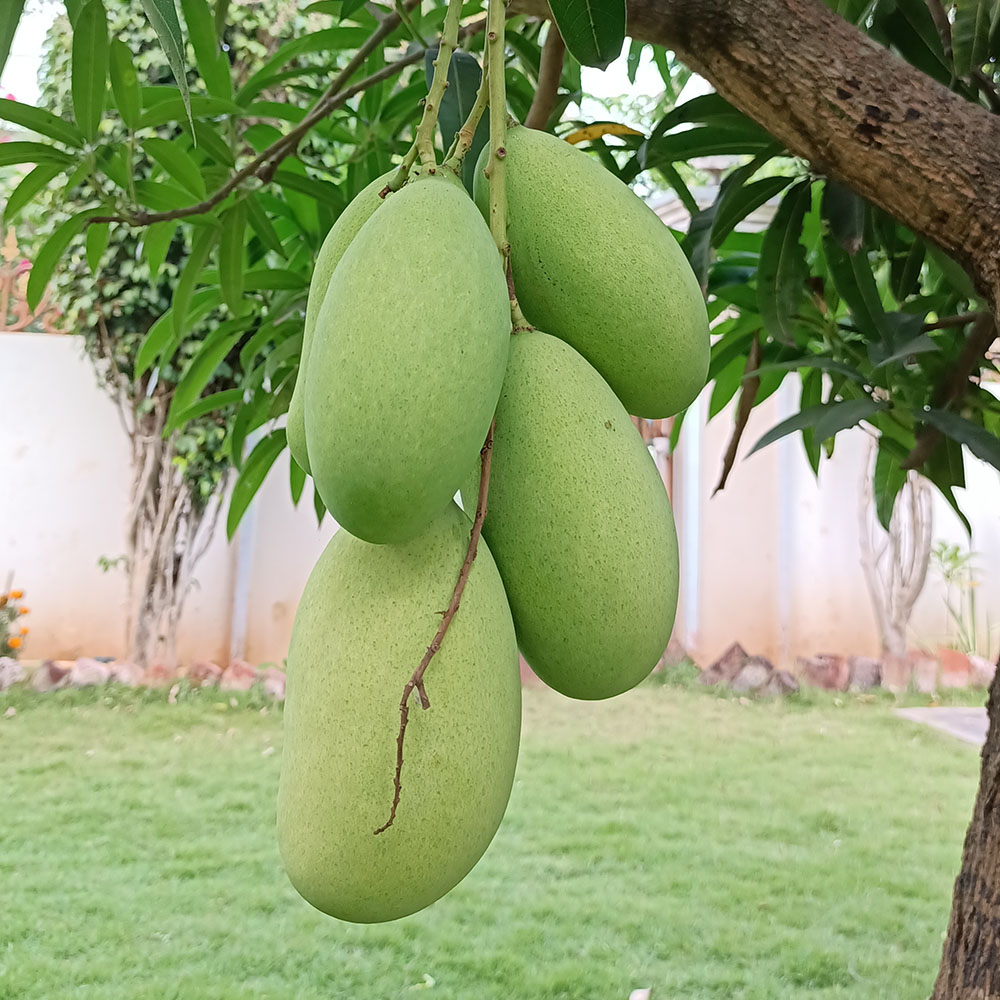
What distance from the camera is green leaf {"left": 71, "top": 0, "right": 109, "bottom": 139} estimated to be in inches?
27.2

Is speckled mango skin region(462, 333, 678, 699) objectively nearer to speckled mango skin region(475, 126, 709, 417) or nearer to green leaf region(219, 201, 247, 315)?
speckled mango skin region(475, 126, 709, 417)

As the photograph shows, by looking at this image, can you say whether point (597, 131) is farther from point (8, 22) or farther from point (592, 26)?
point (8, 22)

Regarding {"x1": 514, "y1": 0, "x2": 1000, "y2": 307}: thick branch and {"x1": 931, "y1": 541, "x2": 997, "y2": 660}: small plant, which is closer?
{"x1": 514, "y1": 0, "x2": 1000, "y2": 307}: thick branch

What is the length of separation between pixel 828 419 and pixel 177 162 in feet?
1.99

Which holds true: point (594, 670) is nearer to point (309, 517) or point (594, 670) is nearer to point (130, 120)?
point (130, 120)

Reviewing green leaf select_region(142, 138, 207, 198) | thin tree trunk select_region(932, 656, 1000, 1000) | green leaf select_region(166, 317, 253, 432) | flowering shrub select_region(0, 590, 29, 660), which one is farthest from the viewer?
flowering shrub select_region(0, 590, 29, 660)

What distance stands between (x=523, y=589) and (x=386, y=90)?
79cm

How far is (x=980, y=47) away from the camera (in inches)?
29.4

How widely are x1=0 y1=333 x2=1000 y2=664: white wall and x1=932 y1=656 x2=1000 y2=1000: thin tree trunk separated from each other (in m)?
2.64

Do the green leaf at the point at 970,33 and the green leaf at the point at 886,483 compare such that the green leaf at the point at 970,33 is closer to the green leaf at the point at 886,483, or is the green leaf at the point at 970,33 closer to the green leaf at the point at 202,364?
the green leaf at the point at 886,483

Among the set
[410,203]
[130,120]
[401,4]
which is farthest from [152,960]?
[410,203]

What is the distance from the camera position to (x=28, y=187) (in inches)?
33.8

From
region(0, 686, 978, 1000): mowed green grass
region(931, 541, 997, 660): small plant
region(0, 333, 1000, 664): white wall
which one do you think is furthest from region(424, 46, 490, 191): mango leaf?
region(931, 541, 997, 660): small plant

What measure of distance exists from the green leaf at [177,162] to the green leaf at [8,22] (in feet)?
1.40
